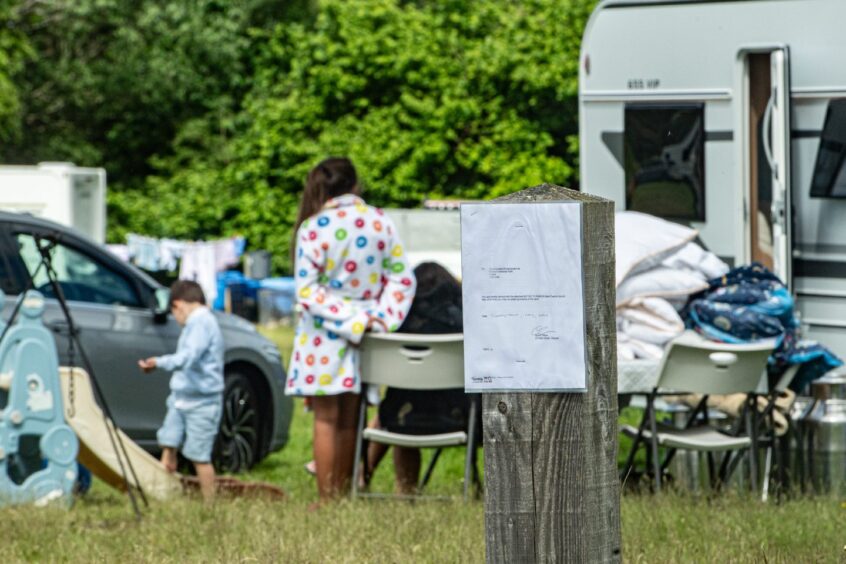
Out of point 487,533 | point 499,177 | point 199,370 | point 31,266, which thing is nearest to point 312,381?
point 199,370

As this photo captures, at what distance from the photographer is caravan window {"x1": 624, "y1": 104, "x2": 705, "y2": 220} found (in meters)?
9.12

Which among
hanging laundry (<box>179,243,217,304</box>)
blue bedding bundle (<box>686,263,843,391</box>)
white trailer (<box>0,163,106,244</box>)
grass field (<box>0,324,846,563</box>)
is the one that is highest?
white trailer (<box>0,163,106,244</box>)

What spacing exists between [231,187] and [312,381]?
1987 cm

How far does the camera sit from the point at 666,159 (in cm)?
934

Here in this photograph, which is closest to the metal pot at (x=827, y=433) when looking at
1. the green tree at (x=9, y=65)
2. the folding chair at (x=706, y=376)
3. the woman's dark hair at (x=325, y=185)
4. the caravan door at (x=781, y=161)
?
the folding chair at (x=706, y=376)

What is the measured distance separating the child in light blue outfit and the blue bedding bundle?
245cm

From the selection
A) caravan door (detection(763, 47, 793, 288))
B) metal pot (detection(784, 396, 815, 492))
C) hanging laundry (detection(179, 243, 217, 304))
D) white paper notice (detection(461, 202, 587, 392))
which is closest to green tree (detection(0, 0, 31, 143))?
hanging laundry (detection(179, 243, 217, 304))

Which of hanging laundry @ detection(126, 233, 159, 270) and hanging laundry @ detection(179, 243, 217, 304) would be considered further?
hanging laundry @ detection(126, 233, 159, 270)

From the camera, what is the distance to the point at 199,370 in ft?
24.8

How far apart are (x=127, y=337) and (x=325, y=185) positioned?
2113 mm

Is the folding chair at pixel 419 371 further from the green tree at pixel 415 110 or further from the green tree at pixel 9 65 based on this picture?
the green tree at pixel 415 110

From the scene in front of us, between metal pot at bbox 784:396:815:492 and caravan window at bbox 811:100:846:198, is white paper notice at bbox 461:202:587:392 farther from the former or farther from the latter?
caravan window at bbox 811:100:846:198

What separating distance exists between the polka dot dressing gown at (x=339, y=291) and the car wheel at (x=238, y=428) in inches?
76.1
